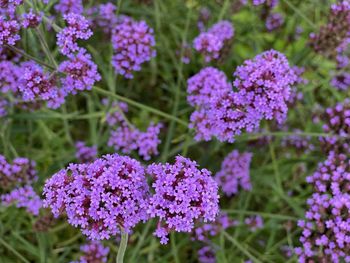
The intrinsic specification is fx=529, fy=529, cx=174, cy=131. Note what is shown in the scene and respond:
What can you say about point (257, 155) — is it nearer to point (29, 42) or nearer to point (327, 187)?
point (327, 187)

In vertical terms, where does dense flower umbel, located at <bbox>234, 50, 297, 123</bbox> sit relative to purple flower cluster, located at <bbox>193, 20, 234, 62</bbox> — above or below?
below

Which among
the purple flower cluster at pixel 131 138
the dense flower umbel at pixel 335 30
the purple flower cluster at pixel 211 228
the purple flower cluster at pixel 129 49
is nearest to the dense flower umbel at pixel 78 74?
the purple flower cluster at pixel 129 49

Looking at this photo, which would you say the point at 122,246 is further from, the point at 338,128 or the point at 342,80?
the point at 342,80

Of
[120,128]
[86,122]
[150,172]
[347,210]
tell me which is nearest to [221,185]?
[120,128]

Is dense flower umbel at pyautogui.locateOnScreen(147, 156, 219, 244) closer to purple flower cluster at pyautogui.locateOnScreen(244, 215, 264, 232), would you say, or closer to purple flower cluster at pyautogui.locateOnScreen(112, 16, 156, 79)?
purple flower cluster at pyautogui.locateOnScreen(112, 16, 156, 79)

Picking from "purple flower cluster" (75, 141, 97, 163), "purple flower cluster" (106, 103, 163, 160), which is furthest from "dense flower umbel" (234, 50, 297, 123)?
"purple flower cluster" (75, 141, 97, 163)

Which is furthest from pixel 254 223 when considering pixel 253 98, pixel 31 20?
pixel 31 20
